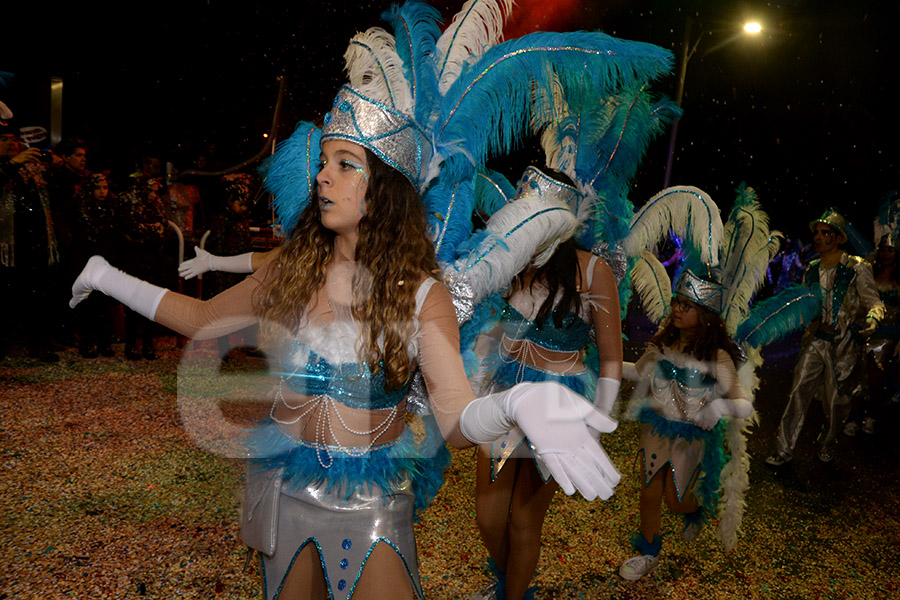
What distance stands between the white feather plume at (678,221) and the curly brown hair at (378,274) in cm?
173

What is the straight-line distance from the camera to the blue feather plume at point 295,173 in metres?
1.84

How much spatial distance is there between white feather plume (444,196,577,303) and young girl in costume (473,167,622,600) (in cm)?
31

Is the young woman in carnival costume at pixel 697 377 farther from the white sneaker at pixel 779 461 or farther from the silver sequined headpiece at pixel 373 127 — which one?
the white sneaker at pixel 779 461

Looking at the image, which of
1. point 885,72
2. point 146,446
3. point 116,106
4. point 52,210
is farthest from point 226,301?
point 885,72

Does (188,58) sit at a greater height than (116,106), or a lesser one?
greater

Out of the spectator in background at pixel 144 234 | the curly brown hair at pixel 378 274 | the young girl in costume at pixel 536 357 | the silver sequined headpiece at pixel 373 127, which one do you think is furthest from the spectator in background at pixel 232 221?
the silver sequined headpiece at pixel 373 127

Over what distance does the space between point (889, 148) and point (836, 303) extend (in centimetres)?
494

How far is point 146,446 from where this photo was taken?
4199 millimetres

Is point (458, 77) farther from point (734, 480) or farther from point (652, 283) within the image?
point (734, 480)

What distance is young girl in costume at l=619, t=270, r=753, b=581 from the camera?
305 cm

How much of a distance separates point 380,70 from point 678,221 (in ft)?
6.30

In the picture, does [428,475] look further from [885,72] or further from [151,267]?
[885,72]

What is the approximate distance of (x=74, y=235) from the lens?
5.99 metres

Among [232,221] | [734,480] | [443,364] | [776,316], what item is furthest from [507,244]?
[232,221]
